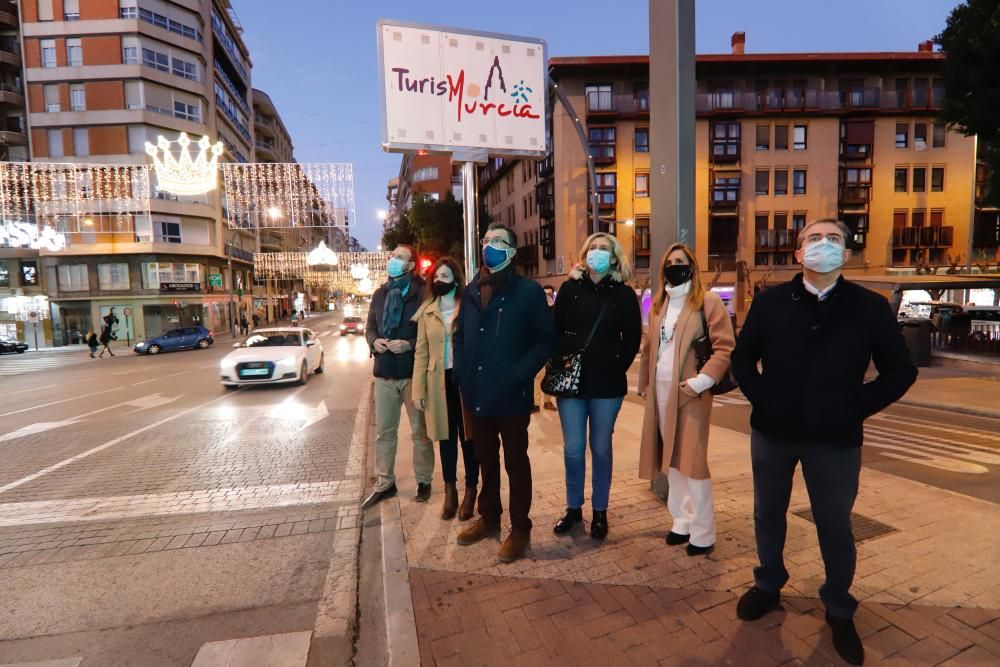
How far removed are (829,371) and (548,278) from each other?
113 feet

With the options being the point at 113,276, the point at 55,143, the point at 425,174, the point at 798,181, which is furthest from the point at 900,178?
the point at 55,143

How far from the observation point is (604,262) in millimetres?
3445

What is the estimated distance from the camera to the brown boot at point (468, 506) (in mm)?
4043

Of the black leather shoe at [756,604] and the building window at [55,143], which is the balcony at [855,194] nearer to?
the black leather shoe at [756,604]

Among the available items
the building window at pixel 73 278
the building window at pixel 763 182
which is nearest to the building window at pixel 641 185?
the building window at pixel 763 182

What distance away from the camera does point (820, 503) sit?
2551 millimetres

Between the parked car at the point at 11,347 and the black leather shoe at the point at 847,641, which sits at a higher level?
Answer: the black leather shoe at the point at 847,641

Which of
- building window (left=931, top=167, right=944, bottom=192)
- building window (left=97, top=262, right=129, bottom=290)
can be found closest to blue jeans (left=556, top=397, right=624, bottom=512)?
building window (left=931, top=167, right=944, bottom=192)

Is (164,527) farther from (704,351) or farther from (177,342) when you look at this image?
(177,342)

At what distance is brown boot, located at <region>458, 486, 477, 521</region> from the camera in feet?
13.3

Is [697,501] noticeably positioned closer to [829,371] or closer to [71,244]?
[829,371]

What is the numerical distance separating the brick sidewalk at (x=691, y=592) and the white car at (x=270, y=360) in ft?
30.9

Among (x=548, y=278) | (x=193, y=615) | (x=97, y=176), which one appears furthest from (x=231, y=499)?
(x=548, y=278)

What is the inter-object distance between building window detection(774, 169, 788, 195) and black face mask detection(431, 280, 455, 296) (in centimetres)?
3471
